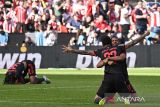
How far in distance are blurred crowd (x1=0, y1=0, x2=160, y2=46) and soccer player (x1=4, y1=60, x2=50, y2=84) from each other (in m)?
11.8

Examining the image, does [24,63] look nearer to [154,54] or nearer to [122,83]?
[122,83]

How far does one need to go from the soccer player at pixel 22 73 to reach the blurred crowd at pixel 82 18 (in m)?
11.8

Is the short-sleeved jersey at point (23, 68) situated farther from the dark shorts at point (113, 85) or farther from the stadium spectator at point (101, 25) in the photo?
the stadium spectator at point (101, 25)

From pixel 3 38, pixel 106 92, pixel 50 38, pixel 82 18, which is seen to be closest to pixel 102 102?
pixel 106 92

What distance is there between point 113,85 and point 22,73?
769cm

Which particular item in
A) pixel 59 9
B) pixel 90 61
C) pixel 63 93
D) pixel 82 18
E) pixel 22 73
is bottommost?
pixel 90 61

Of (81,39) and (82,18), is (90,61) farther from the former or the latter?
(82,18)

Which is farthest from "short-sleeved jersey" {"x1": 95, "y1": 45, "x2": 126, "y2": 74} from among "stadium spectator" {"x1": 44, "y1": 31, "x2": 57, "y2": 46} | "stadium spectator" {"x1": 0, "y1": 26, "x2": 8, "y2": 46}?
"stadium spectator" {"x1": 0, "y1": 26, "x2": 8, "y2": 46}

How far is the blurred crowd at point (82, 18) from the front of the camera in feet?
119

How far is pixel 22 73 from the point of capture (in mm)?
23156

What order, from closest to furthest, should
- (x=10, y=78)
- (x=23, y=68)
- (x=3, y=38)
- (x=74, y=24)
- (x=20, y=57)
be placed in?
(x=23, y=68) < (x=10, y=78) < (x=20, y=57) < (x=3, y=38) < (x=74, y=24)

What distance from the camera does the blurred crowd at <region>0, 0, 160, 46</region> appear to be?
3638cm

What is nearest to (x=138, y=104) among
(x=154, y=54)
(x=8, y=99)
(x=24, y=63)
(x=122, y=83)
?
(x=122, y=83)

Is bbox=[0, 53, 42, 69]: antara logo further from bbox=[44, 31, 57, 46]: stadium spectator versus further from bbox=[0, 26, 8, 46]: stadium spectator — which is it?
bbox=[0, 26, 8, 46]: stadium spectator
